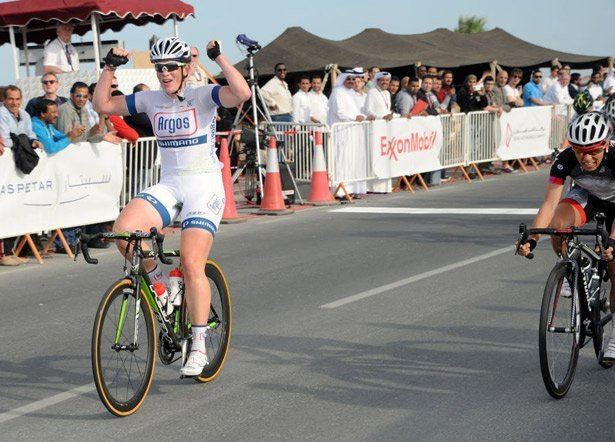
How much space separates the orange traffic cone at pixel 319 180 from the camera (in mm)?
17328

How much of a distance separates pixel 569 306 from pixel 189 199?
2.35 m

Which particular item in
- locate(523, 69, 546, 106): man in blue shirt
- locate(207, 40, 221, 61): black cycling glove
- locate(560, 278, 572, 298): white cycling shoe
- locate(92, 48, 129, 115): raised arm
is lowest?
locate(560, 278, 572, 298): white cycling shoe

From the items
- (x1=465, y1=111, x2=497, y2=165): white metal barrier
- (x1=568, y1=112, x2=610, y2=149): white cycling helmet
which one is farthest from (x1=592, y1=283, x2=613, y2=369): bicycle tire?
(x1=465, y1=111, x2=497, y2=165): white metal barrier

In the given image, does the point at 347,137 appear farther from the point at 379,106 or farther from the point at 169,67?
the point at 169,67

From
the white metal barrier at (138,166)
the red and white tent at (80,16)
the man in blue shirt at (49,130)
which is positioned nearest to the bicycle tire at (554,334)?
the man in blue shirt at (49,130)

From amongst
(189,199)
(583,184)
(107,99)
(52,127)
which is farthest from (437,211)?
(189,199)

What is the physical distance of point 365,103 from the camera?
1895 cm

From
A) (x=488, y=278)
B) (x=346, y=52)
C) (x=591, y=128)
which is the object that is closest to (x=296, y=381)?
(x=591, y=128)

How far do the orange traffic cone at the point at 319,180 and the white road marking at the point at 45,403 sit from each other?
1085 cm

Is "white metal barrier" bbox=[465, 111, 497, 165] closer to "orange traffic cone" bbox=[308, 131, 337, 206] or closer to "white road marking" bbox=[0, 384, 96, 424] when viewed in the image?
"orange traffic cone" bbox=[308, 131, 337, 206]

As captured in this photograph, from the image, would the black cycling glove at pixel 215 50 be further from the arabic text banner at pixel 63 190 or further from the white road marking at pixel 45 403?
the arabic text banner at pixel 63 190

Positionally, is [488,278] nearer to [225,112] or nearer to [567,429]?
[567,429]

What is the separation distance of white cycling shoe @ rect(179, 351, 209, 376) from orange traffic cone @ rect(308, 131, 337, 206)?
432 inches

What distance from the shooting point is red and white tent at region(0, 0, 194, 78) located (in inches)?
716
